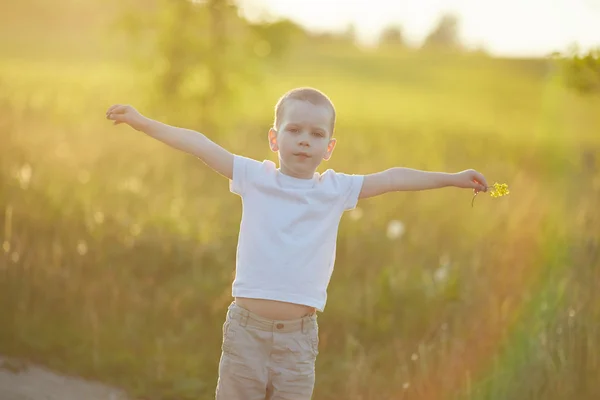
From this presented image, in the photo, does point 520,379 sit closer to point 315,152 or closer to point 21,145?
point 315,152

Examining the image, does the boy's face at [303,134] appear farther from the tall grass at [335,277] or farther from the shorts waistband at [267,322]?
the tall grass at [335,277]

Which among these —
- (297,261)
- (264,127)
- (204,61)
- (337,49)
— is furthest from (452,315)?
(337,49)

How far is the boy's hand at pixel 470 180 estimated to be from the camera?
3.10 meters

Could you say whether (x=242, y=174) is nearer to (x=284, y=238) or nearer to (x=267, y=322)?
(x=284, y=238)

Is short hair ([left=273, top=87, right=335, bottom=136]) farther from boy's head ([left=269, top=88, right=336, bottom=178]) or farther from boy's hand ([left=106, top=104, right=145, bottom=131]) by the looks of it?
boy's hand ([left=106, top=104, right=145, bottom=131])

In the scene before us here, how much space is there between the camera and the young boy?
304 centimetres

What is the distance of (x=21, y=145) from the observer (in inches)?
331

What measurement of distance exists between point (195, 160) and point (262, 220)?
6514 millimetres

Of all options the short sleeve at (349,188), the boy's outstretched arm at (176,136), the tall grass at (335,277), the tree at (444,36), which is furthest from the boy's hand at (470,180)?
the tree at (444,36)

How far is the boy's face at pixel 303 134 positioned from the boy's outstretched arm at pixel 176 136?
0.72 feet

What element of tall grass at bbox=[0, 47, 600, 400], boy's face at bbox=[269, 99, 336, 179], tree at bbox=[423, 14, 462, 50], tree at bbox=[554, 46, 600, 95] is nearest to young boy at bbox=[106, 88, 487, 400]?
boy's face at bbox=[269, 99, 336, 179]

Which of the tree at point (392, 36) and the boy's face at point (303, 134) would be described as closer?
the boy's face at point (303, 134)

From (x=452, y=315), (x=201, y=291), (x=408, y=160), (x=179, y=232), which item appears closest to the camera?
(x=452, y=315)

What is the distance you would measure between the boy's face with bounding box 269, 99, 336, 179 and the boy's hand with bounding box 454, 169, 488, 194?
0.49 meters
